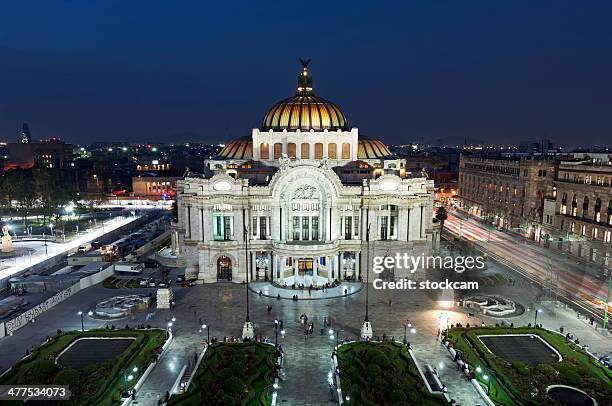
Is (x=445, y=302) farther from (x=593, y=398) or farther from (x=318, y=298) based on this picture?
(x=593, y=398)

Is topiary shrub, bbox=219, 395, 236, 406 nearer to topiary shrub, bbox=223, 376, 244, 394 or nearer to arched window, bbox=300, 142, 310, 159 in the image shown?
topiary shrub, bbox=223, 376, 244, 394

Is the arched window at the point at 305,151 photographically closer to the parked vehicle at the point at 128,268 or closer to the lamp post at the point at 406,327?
the parked vehicle at the point at 128,268

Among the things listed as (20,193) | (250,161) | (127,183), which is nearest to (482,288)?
(250,161)

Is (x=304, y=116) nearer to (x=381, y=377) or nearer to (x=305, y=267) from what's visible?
(x=305, y=267)

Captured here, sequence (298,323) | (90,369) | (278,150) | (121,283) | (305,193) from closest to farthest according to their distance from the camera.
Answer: (90,369) < (298,323) < (305,193) < (121,283) < (278,150)

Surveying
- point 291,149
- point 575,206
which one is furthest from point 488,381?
point 575,206

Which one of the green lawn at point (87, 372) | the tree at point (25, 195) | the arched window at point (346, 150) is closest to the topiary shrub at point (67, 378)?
the green lawn at point (87, 372)
